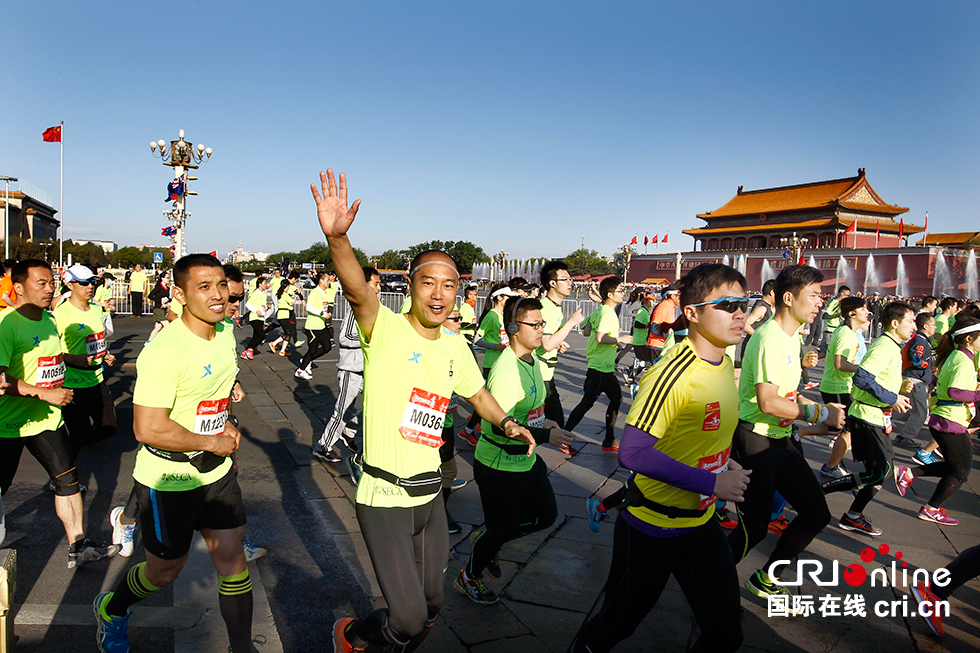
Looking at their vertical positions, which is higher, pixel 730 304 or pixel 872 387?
pixel 730 304

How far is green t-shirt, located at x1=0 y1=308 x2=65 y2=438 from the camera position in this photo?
3719 millimetres

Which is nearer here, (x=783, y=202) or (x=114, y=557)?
(x=114, y=557)

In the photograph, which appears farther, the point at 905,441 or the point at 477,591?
the point at 905,441

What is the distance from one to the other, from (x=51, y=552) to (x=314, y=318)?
21.6 feet

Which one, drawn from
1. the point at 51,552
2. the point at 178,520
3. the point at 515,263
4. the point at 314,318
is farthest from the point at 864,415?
the point at 515,263

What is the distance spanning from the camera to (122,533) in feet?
12.9

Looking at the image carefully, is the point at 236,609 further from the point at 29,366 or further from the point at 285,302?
the point at 285,302

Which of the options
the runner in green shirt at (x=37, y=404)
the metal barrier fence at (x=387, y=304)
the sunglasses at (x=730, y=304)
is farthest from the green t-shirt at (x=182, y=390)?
the metal barrier fence at (x=387, y=304)

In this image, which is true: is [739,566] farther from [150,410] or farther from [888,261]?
[888,261]

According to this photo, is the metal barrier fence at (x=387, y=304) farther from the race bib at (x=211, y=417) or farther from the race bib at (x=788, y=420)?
the race bib at (x=211, y=417)

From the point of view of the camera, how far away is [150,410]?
2561 millimetres

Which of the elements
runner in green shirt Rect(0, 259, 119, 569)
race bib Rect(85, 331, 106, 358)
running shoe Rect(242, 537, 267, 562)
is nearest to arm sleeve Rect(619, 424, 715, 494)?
running shoe Rect(242, 537, 267, 562)

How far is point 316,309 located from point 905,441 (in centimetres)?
912

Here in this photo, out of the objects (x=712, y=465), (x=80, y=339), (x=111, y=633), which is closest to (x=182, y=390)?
(x=111, y=633)
